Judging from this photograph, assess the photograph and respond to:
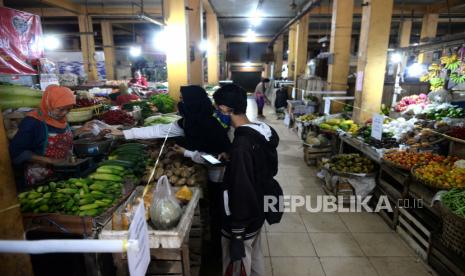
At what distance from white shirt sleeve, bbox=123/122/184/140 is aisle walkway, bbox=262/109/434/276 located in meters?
1.87

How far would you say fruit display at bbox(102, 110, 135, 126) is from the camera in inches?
173

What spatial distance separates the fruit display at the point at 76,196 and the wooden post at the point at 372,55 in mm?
6118

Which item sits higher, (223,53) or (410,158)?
(223,53)

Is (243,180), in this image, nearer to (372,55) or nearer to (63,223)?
(63,223)

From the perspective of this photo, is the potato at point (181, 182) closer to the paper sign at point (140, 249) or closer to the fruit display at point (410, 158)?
the paper sign at point (140, 249)

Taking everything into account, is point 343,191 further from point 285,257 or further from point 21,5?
point 21,5

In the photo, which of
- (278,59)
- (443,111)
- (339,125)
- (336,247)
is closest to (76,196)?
(336,247)

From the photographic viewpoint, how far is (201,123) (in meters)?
3.14

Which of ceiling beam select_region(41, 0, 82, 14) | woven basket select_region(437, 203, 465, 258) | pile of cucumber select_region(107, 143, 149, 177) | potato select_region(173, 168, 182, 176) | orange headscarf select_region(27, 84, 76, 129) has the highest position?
ceiling beam select_region(41, 0, 82, 14)

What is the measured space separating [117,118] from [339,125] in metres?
4.99

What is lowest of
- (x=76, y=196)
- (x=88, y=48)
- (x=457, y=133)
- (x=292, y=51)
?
(x=76, y=196)

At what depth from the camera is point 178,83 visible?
6.55 meters

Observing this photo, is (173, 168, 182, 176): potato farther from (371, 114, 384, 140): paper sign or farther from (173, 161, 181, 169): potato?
(371, 114, 384, 140): paper sign

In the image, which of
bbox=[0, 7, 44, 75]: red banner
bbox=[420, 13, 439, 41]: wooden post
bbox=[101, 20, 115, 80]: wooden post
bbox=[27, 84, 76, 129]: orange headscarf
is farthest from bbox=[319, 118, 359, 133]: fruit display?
bbox=[101, 20, 115, 80]: wooden post
